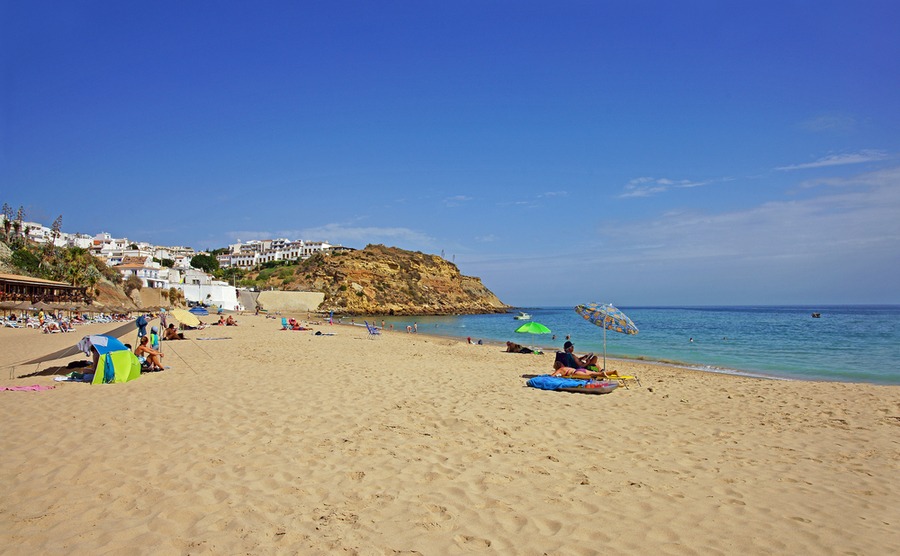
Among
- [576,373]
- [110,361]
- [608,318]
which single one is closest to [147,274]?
[110,361]

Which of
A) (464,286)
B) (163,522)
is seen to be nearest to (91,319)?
(163,522)

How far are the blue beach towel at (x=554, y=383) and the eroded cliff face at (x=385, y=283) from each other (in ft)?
217

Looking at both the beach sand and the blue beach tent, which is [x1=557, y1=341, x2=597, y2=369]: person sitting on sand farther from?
the blue beach tent

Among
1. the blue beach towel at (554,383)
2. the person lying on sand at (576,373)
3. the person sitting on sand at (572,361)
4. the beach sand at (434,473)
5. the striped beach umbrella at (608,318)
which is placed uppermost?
the striped beach umbrella at (608,318)

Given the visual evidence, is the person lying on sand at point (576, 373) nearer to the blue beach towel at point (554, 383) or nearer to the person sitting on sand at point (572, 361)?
the person sitting on sand at point (572, 361)

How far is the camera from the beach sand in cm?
370

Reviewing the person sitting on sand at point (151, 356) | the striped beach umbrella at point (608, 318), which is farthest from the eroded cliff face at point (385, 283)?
Answer: the striped beach umbrella at point (608, 318)

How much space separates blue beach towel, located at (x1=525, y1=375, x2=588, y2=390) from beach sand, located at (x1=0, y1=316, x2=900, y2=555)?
592 mm

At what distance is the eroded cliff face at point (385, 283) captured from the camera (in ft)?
262

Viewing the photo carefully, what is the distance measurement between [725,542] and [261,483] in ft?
12.7

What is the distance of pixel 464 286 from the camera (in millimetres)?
109250

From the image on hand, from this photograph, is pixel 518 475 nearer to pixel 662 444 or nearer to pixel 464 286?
pixel 662 444

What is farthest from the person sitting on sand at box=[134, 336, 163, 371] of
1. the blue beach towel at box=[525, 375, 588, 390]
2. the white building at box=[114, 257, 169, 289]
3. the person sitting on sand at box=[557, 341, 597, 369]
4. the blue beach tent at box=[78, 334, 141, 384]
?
the white building at box=[114, 257, 169, 289]

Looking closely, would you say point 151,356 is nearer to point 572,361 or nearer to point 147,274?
point 572,361
